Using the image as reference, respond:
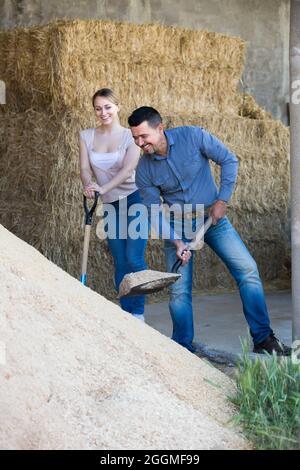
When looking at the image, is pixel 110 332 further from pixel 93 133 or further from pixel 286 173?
pixel 286 173

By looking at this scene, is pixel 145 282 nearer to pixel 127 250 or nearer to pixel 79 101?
pixel 127 250

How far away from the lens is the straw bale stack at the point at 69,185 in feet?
20.7

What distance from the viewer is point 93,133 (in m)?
5.15

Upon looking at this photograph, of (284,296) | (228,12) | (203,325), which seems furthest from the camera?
(228,12)

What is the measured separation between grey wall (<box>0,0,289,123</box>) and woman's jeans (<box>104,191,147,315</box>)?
3.77m

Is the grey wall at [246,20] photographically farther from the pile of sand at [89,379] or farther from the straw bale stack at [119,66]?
the pile of sand at [89,379]

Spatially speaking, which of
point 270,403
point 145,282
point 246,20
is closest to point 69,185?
point 145,282

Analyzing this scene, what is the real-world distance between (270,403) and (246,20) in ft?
24.1

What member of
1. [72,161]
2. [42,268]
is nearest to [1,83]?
[72,161]

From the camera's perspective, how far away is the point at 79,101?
247 inches

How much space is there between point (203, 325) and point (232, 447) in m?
2.75

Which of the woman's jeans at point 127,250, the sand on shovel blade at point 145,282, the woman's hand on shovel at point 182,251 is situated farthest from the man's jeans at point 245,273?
the woman's jeans at point 127,250

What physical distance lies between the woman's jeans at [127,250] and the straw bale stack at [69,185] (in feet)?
3.99

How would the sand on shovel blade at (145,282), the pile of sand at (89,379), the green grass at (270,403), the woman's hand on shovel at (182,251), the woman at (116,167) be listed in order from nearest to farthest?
the pile of sand at (89,379) → the green grass at (270,403) → the sand on shovel blade at (145,282) → the woman's hand on shovel at (182,251) → the woman at (116,167)
